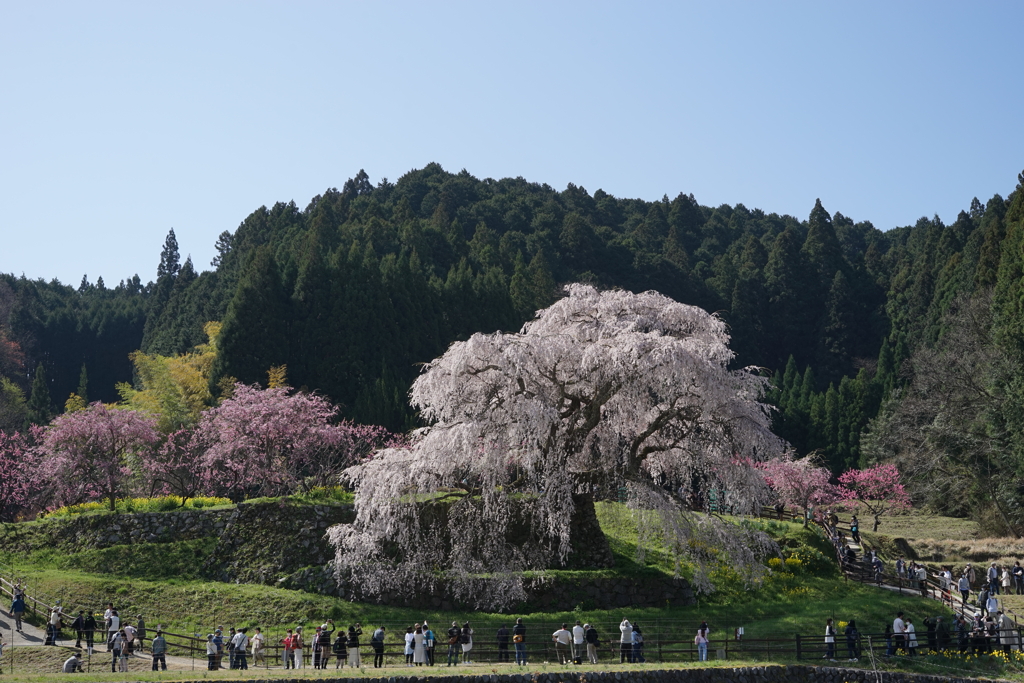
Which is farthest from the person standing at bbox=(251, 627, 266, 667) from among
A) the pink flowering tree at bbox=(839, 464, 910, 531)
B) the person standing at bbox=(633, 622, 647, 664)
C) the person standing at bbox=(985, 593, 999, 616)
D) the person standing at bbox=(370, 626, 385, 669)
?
the pink flowering tree at bbox=(839, 464, 910, 531)

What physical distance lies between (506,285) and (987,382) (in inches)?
1533

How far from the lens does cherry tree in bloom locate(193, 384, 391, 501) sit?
1460 inches

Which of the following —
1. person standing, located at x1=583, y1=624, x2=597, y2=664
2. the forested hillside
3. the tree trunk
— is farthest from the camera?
the forested hillside

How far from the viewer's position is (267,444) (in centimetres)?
3697

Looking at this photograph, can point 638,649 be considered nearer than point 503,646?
Yes

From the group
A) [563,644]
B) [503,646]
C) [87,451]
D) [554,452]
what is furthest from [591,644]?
[87,451]

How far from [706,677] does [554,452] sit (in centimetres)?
721

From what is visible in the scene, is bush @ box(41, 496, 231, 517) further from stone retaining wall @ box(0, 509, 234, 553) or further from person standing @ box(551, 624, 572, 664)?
person standing @ box(551, 624, 572, 664)

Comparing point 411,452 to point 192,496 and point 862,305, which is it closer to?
point 192,496

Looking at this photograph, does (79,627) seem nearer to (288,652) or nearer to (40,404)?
(288,652)

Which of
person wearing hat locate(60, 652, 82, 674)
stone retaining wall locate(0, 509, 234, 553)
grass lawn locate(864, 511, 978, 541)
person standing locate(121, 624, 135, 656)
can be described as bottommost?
person wearing hat locate(60, 652, 82, 674)

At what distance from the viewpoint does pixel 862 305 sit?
329 feet

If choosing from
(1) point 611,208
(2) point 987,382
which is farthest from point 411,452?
(1) point 611,208

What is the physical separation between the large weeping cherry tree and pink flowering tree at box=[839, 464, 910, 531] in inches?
1283
